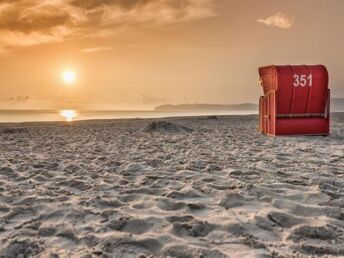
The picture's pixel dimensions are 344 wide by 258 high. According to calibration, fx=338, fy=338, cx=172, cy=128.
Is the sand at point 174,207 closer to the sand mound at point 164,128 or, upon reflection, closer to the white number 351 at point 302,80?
the white number 351 at point 302,80

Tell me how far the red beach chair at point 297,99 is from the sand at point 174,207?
4.34m

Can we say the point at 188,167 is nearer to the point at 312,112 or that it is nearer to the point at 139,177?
the point at 139,177

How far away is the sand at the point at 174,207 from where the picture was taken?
9.04 ft

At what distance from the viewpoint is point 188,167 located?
5855mm

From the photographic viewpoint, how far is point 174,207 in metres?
3.72

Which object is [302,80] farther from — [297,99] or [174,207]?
[174,207]

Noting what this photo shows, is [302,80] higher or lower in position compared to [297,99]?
higher

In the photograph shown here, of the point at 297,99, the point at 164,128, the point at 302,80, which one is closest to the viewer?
the point at 302,80

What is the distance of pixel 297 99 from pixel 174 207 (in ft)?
27.6

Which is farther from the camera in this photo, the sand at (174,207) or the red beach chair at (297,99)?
the red beach chair at (297,99)

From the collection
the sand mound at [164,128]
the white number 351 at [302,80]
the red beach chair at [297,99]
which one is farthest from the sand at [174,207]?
the sand mound at [164,128]

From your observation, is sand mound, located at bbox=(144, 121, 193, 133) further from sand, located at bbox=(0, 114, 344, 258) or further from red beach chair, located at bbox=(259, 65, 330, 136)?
sand, located at bbox=(0, 114, 344, 258)

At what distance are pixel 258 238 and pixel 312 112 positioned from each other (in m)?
9.20

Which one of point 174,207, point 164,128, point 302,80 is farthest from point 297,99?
point 174,207
